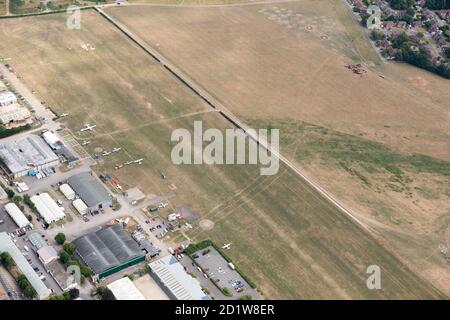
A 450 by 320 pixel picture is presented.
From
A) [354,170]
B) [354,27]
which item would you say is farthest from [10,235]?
[354,27]

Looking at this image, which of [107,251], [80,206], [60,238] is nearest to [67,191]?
[80,206]

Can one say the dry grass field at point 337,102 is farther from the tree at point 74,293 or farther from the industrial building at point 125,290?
the tree at point 74,293

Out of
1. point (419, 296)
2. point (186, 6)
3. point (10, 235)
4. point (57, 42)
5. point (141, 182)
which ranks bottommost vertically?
point (419, 296)

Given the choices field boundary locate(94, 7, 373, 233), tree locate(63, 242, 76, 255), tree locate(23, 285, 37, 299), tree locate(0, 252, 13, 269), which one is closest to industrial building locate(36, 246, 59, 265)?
tree locate(63, 242, 76, 255)

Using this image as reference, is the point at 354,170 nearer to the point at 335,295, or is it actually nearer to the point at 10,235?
the point at 335,295

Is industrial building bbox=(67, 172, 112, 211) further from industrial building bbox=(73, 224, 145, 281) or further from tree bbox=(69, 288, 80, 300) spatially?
tree bbox=(69, 288, 80, 300)

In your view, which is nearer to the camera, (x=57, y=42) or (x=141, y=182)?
(x=141, y=182)

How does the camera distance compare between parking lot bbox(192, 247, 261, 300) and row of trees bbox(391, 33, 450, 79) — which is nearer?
parking lot bbox(192, 247, 261, 300)

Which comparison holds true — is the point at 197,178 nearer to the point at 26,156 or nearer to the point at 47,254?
the point at 47,254
